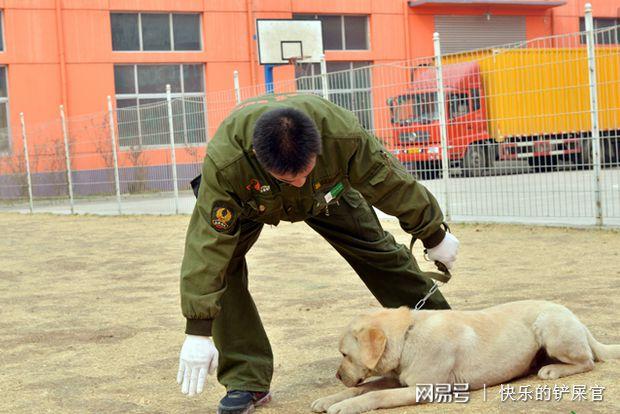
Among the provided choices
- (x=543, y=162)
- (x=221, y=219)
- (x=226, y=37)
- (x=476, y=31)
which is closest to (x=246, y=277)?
(x=221, y=219)

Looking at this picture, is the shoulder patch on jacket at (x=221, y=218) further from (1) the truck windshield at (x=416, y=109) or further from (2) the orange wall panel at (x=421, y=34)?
(2) the orange wall panel at (x=421, y=34)

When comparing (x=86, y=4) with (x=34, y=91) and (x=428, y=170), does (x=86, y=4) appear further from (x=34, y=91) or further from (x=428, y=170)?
(x=428, y=170)

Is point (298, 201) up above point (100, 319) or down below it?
above

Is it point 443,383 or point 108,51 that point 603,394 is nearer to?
point 443,383

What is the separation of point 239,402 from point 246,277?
617mm

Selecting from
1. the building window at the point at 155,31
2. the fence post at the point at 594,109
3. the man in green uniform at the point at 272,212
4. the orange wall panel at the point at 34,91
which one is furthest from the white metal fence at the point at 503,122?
the building window at the point at 155,31

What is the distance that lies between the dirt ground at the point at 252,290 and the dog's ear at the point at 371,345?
0.76 feet

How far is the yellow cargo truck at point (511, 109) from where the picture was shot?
9922mm

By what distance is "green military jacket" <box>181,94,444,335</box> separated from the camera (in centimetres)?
347

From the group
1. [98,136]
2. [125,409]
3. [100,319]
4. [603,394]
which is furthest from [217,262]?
[98,136]

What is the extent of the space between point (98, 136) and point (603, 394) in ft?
49.2

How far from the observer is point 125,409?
413cm

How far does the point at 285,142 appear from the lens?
327cm

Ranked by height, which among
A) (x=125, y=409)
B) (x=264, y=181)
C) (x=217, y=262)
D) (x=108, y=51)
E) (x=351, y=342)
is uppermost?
(x=108, y=51)
